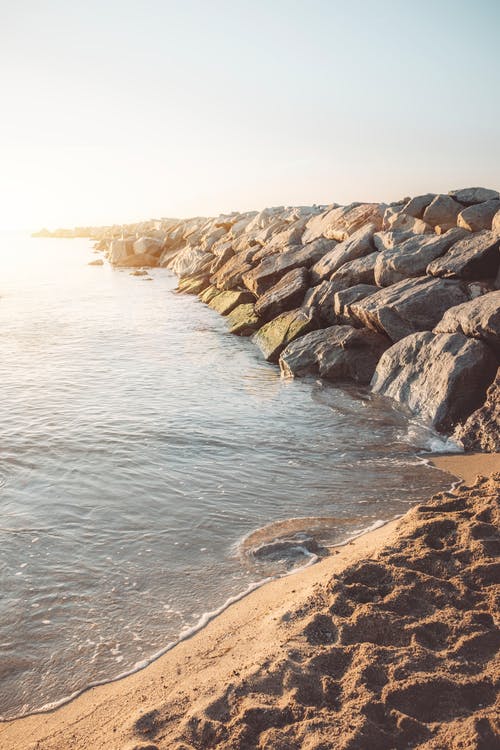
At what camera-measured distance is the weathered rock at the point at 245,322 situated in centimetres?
1977

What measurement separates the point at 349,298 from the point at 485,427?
6.60 m

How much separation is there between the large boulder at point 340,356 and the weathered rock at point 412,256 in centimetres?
180

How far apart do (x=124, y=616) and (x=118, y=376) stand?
31.1 feet

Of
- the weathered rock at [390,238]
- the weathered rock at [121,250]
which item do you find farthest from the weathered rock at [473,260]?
the weathered rock at [121,250]

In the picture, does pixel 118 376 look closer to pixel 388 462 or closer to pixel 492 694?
pixel 388 462

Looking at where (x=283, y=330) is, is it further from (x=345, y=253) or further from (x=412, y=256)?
(x=412, y=256)

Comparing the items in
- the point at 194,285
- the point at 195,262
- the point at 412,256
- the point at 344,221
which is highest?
the point at 344,221

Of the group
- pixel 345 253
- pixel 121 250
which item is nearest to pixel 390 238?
pixel 345 253

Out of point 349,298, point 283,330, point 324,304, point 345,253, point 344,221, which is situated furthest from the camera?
point 344,221

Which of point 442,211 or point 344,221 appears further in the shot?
point 344,221

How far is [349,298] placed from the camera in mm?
14672

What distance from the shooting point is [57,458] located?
28.1 ft

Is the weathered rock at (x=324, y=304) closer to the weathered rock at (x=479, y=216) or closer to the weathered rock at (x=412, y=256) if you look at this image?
the weathered rock at (x=412, y=256)

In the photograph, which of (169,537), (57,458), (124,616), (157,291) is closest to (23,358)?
(57,458)
